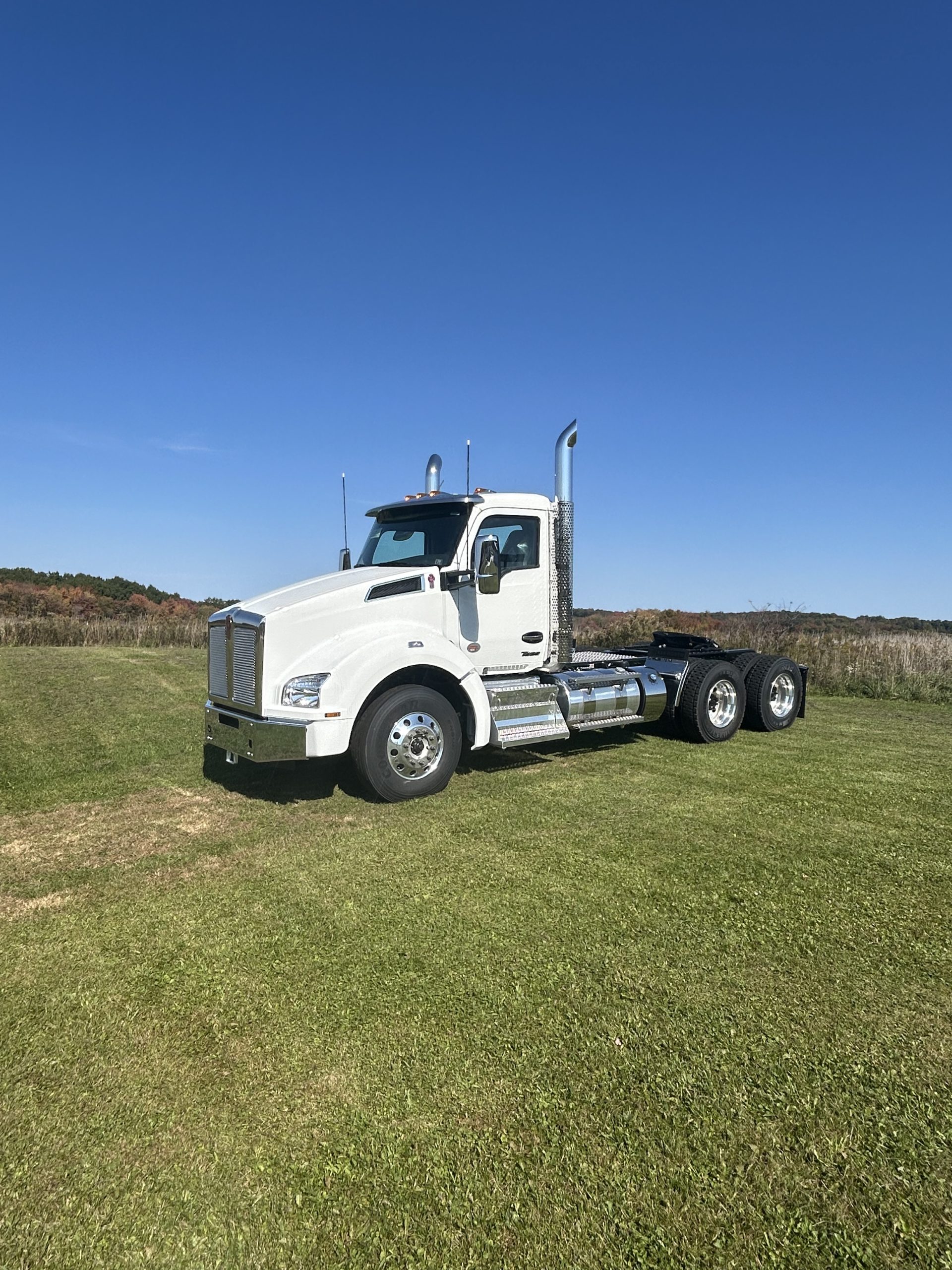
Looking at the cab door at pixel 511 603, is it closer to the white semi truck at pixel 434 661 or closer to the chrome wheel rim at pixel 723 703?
the white semi truck at pixel 434 661

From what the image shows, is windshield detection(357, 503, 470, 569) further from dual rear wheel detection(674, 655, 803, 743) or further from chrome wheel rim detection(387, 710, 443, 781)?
dual rear wheel detection(674, 655, 803, 743)

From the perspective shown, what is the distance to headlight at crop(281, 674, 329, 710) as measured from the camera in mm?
5938

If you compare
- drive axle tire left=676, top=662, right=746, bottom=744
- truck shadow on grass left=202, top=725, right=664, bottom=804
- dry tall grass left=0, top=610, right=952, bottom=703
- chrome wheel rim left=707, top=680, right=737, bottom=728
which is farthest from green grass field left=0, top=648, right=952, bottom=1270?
dry tall grass left=0, top=610, right=952, bottom=703

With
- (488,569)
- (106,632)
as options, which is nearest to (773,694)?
(488,569)

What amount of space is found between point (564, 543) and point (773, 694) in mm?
4011

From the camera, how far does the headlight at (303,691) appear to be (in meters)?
5.94

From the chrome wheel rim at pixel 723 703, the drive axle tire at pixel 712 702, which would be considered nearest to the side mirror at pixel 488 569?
the drive axle tire at pixel 712 702

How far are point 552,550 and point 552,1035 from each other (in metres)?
5.45

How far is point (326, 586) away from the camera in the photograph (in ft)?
21.5

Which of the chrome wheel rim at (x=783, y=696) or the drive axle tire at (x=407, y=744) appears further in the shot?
the chrome wheel rim at (x=783, y=696)

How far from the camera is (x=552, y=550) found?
7695 millimetres

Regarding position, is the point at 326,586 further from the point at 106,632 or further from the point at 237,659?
the point at 106,632

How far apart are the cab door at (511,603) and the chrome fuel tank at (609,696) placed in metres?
0.48

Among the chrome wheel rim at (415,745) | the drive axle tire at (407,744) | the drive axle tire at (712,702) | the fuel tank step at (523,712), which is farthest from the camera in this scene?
the drive axle tire at (712,702)
